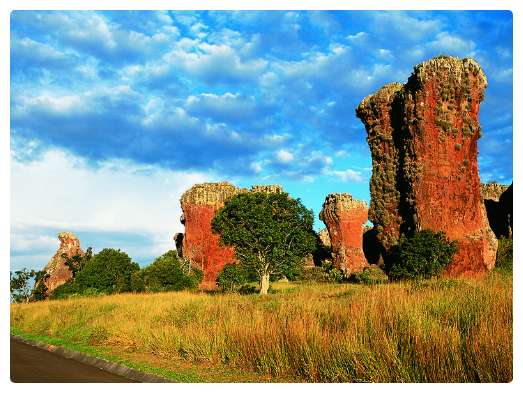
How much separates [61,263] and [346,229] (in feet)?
109

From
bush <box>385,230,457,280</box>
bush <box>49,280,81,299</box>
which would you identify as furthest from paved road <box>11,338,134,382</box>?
bush <box>49,280,81,299</box>

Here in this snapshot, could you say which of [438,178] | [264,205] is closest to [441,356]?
[264,205]

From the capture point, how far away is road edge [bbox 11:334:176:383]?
Result: 1047cm

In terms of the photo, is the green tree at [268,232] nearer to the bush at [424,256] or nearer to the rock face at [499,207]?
the bush at [424,256]

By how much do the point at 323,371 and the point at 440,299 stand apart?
4037mm

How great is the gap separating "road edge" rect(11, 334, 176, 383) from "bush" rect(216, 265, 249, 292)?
62.0 ft

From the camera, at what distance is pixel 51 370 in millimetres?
11805

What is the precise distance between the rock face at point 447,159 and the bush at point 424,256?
982 millimetres

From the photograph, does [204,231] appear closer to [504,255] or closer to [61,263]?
[61,263]

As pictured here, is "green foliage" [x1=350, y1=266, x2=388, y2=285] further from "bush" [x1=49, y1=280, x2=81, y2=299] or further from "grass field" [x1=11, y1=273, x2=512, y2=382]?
"grass field" [x1=11, y1=273, x2=512, y2=382]

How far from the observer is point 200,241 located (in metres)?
53.9

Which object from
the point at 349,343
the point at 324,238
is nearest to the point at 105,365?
the point at 349,343

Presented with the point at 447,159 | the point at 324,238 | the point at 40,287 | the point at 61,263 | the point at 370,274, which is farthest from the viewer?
the point at 324,238

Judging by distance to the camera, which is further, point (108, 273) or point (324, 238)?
point (324, 238)
